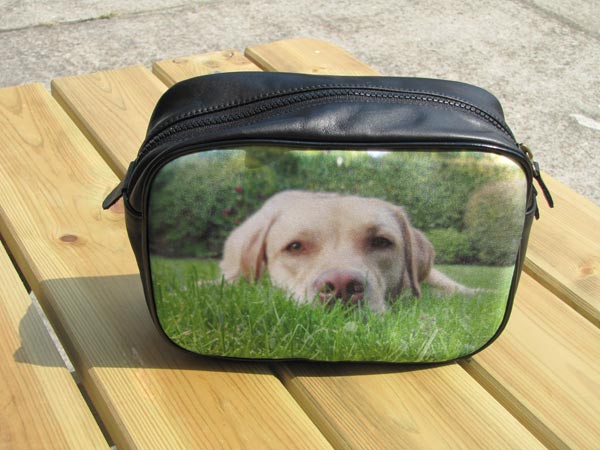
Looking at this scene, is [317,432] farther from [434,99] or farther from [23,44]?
[23,44]

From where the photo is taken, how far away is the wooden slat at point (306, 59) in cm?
155

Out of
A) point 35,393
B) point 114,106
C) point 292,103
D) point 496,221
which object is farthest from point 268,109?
point 114,106

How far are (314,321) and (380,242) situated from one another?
12 cm

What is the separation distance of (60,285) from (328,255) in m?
0.36

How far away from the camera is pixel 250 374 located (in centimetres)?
92

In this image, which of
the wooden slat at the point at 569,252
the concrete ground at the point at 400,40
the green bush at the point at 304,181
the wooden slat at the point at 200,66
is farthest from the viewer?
the concrete ground at the point at 400,40

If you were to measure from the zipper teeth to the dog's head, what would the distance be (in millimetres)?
92

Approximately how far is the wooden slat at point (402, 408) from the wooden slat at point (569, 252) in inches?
8.0

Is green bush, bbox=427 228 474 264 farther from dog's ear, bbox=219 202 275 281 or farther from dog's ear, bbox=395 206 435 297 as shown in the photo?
dog's ear, bbox=219 202 275 281

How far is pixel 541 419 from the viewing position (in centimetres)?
87

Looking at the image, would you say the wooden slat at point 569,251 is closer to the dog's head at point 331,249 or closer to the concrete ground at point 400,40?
the dog's head at point 331,249

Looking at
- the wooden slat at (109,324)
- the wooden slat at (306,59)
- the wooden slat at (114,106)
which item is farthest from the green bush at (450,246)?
the wooden slat at (306,59)

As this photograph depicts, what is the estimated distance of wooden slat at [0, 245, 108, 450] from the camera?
0.83 metres

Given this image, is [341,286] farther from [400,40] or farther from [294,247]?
[400,40]
